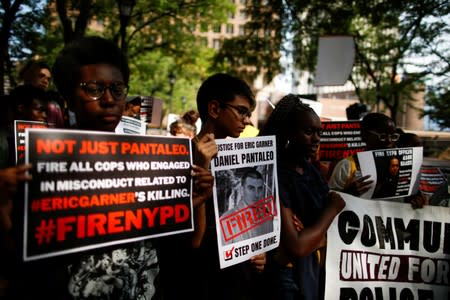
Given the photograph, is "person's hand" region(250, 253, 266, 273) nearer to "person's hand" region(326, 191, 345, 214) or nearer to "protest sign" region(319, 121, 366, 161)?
Result: "person's hand" region(326, 191, 345, 214)

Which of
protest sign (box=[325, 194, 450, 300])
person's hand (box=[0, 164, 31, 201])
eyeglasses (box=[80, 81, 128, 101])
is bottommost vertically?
protest sign (box=[325, 194, 450, 300])

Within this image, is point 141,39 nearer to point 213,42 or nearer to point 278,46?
point 278,46

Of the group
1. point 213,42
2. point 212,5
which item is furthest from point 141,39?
point 213,42

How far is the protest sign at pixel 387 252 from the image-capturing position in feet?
10.1

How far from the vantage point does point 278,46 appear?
1573 cm

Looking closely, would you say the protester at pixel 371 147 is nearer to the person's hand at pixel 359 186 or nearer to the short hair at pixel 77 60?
the person's hand at pixel 359 186

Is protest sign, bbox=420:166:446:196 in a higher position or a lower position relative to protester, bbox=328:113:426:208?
lower

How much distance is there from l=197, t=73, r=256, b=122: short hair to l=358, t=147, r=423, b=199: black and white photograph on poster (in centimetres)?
107

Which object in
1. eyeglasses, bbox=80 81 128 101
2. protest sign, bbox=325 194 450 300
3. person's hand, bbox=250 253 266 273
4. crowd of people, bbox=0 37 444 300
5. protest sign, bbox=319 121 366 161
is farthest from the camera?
protest sign, bbox=319 121 366 161

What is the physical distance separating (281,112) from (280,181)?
1.56 ft

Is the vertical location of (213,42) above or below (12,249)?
above

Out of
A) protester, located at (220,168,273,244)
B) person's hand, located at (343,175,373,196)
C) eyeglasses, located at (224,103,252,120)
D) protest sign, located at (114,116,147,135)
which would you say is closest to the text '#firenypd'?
protester, located at (220,168,273,244)

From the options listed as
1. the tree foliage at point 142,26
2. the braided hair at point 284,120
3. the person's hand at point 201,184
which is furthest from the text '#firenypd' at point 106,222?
the tree foliage at point 142,26

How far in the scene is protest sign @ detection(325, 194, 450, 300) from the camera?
307 cm
